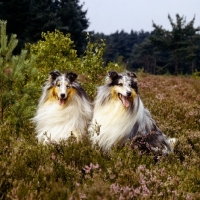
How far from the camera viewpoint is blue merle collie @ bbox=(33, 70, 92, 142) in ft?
18.3

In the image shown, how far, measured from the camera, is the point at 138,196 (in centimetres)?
334

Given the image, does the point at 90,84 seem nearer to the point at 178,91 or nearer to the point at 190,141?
the point at 190,141

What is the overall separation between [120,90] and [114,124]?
1.75 feet

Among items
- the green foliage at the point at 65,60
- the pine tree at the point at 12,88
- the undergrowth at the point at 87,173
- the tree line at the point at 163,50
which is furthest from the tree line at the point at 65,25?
the undergrowth at the point at 87,173

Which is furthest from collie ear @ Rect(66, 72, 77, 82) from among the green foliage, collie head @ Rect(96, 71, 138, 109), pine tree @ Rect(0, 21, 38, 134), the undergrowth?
the green foliage

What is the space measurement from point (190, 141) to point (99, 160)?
93.6 inches

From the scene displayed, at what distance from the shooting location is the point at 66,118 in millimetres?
5633

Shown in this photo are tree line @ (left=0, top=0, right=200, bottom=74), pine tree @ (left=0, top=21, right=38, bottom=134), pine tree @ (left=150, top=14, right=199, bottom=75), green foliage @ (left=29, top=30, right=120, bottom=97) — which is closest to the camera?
pine tree @ (left=0, top=21, right=38, bottom=134)

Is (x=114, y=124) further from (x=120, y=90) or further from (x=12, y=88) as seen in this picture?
(x=12, y=88)

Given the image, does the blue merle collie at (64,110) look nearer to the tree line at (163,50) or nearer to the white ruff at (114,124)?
the white ruff at (114,124)

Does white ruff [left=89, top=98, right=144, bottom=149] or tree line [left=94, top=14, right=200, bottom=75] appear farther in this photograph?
tree line [left=94, top=14, right=200, bottom=75]

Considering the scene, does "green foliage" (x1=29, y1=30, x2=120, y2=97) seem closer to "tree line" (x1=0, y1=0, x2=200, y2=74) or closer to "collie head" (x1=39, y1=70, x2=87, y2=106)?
"collie head" (x1=39, y1=70, x2=87, y2=106)

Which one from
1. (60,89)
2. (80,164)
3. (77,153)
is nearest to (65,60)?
(60,89)

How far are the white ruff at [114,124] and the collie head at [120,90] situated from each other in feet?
0.24
